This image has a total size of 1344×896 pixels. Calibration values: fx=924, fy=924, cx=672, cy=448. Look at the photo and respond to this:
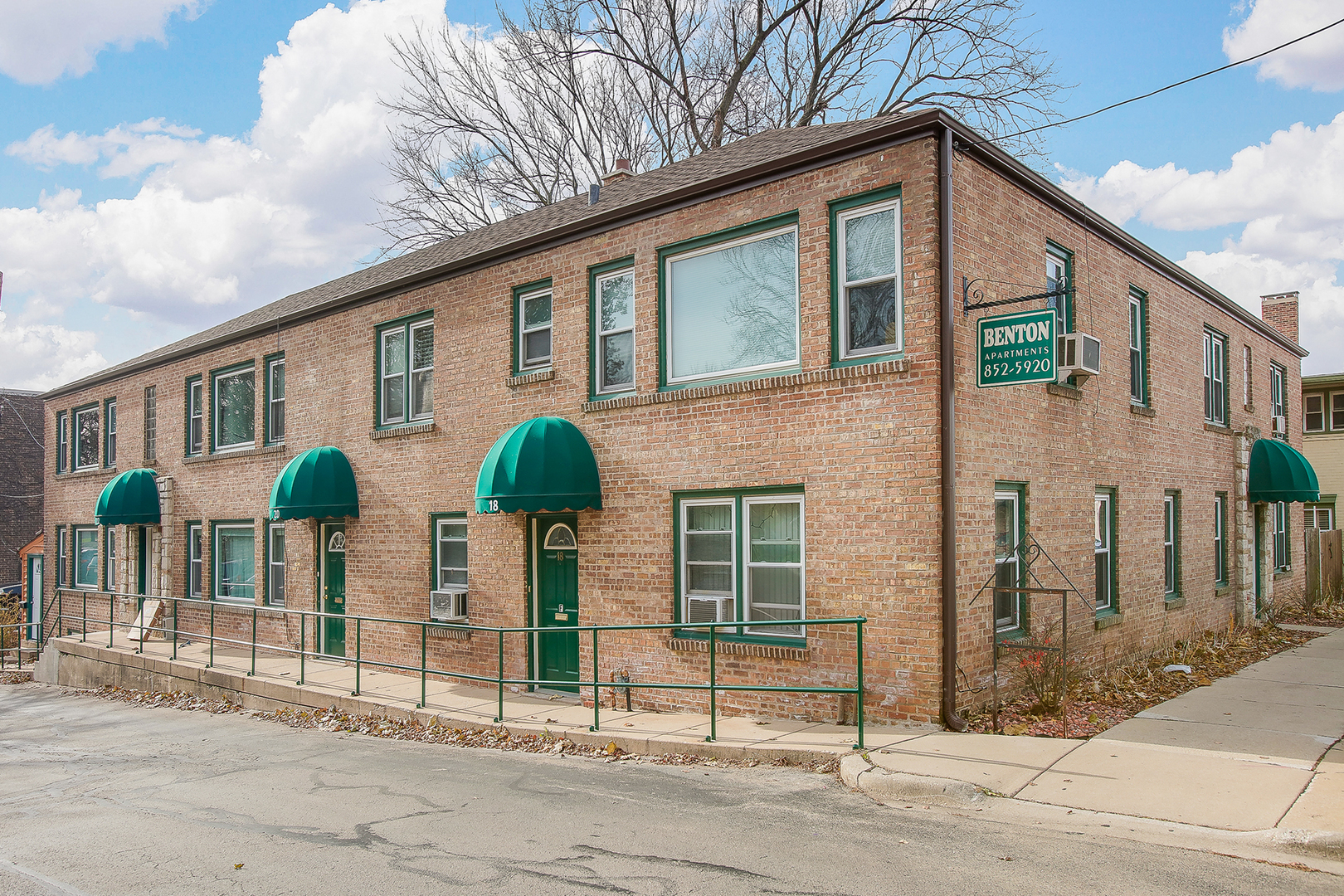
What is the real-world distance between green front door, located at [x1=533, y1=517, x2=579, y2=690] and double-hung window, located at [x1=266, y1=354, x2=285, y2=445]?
7965 mm

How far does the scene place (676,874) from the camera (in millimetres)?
5633

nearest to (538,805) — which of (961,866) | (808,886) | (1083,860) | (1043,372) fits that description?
(808,886)

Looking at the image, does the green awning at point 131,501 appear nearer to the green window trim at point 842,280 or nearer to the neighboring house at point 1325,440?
the green window trim at point 842,280


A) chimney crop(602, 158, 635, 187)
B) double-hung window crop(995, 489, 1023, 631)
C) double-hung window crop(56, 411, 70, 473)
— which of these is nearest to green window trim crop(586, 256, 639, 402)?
double-hung window crop(995, 489, 1023, 631)

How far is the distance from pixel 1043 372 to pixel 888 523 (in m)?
2.05

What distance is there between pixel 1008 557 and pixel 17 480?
40.4m

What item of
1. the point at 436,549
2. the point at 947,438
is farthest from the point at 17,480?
the point at 947,438

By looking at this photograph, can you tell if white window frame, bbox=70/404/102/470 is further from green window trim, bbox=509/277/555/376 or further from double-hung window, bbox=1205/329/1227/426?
double-hung window, bbox=1205/329/1227/426

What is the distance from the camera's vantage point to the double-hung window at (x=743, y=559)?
392 inches

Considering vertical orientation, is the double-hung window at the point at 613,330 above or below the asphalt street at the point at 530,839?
above

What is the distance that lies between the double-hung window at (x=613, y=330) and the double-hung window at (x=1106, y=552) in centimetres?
644

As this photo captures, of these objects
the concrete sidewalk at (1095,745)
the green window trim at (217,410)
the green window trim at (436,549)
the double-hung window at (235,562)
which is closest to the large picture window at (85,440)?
the green window trim at (217,410)

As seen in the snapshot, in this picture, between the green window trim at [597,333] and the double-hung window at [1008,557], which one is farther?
the green window trim at [597,333]

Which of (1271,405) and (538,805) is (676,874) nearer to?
(538,805)
